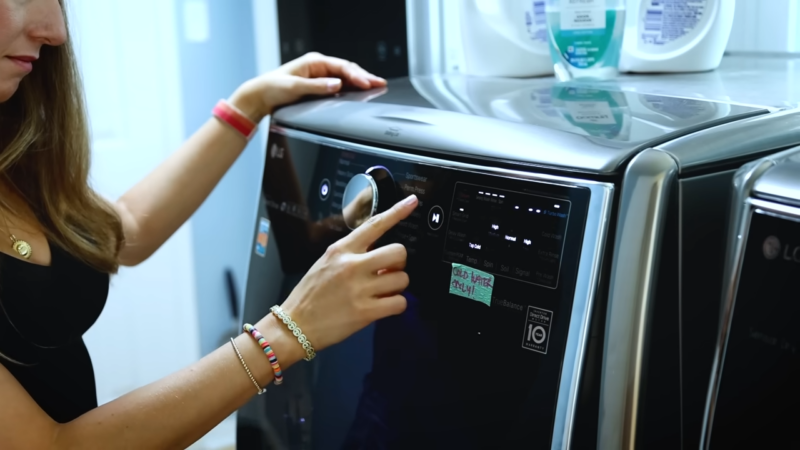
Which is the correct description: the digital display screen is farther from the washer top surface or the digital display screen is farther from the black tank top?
the black tank top

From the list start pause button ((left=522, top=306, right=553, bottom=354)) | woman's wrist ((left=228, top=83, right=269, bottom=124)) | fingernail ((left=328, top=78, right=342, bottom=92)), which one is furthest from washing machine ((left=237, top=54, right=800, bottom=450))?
woman's wrist ((left=228, top=83, right=269, bottom=124))

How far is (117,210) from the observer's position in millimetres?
1075

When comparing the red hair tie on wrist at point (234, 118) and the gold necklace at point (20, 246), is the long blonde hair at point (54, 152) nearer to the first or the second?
the gold necklace at point (20, 246)

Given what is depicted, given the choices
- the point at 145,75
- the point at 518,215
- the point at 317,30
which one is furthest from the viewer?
the point at 145,75

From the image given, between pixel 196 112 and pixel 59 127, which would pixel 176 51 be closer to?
pixel 196 112

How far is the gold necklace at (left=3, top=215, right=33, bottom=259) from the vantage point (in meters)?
0.82

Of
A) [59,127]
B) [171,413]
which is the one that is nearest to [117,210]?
[59,127]

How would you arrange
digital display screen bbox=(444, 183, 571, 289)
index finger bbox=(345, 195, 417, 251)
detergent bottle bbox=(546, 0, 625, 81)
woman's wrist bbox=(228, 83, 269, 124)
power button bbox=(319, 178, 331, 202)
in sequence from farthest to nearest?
woman's wrist bbox=(228, 83, 269, 124)
detergent bottle bbox=(546, 0, 625, 81)
power button bbox=(319, 178, 331, 202)
index finger bbox=(345, 195, 417, 251)
digital display screen bbox=(444, 183, 571, 289)

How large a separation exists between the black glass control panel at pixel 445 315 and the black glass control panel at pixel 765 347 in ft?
0.40

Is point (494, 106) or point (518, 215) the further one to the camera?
point (494, 106)

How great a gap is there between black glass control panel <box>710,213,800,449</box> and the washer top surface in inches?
4.0

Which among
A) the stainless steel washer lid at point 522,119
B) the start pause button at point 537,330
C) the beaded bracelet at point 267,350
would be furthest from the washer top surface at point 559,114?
the beaded bracelet at point 267,350

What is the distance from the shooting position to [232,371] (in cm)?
76

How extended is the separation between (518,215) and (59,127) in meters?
0.66
